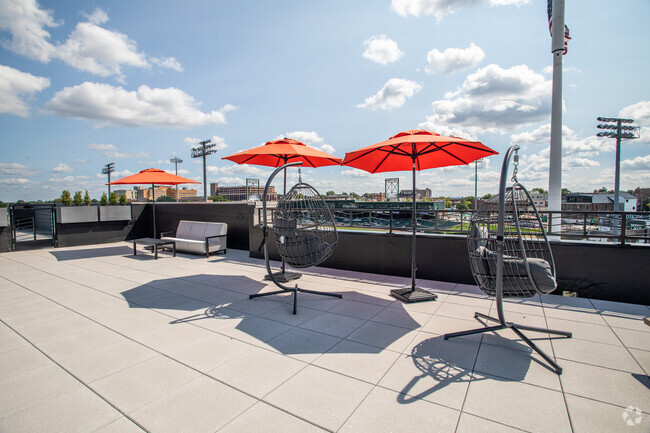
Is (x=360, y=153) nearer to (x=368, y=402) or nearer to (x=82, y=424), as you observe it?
(x=368, y=402)

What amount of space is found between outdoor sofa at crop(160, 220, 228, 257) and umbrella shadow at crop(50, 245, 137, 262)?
1.39m

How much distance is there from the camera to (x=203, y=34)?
23.0 ft

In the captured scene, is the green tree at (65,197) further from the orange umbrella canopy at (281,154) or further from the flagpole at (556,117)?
the flagpole at (556,117)

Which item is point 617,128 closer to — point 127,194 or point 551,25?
point 551,25

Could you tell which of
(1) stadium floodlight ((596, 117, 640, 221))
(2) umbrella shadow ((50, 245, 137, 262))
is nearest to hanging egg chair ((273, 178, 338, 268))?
(2) umbrella shadow ((50, 245, 137, 262))

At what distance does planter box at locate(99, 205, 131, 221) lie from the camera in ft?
29.1

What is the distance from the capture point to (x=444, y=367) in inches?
86.7

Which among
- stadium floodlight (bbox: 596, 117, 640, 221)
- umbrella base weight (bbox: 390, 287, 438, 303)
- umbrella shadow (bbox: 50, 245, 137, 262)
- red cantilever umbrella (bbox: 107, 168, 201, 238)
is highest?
stadium floodlight (bbox: 596, 117, 640, 221)

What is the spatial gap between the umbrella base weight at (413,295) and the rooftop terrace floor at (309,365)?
4.6 inches

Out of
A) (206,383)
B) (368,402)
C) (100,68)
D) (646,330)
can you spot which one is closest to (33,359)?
(206,383)

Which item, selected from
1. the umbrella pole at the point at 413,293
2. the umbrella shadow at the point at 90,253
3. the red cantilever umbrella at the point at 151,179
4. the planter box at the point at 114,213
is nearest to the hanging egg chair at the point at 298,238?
the umbrella pole at the point at 413,293

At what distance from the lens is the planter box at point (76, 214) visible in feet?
26.1

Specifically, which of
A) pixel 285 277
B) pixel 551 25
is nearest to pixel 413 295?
pixel 285 277

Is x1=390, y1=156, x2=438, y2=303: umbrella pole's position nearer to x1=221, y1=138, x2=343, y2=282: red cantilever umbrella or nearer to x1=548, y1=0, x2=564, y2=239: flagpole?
x1=221, y1=138, x2=343, y2=282: red cantilever umbrella
